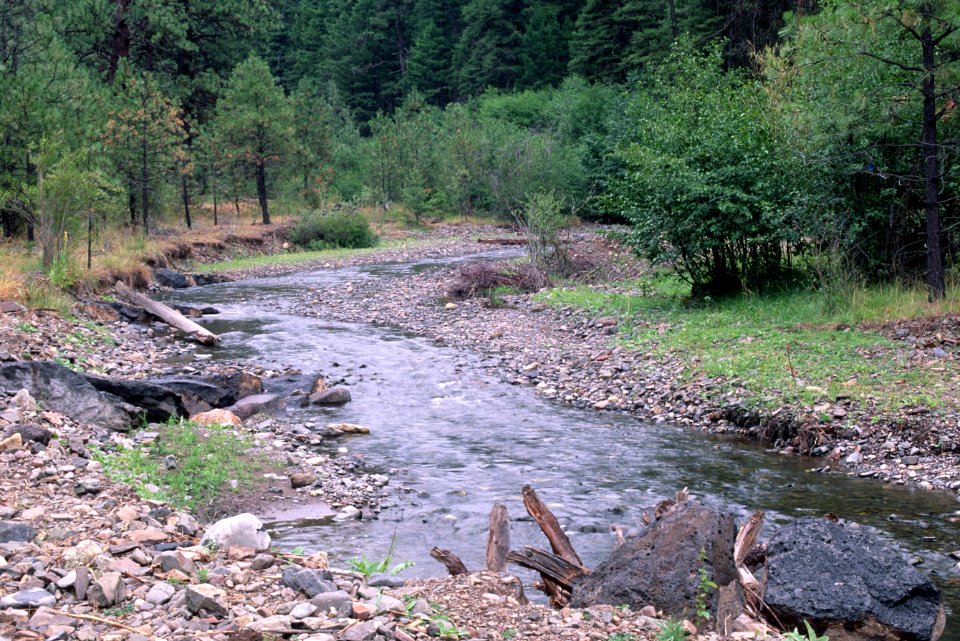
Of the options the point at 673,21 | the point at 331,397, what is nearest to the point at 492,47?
the point at 673,21

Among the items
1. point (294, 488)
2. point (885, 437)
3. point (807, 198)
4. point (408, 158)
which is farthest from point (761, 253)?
point (408, 158)

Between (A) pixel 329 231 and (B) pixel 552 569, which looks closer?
(B) pixel 552 569

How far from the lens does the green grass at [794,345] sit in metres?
10.5

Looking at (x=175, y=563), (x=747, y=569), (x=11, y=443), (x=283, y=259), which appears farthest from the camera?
(x=283, y=259)

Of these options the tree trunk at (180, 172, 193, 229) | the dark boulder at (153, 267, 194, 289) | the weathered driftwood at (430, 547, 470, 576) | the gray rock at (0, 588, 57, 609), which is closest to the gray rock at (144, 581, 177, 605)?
the gray rock at (0, 588, 57, 609)

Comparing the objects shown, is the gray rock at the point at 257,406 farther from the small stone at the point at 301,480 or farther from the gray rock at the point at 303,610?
the gray rock at the point at 303,610

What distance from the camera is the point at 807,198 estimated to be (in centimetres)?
1432

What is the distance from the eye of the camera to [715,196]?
587 inches

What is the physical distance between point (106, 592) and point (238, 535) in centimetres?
138

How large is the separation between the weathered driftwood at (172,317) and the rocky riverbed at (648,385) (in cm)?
354

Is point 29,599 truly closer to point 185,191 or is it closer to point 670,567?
point 670,567

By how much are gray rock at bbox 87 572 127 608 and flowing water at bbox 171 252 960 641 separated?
233cm

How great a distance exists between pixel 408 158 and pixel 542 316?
34754 mm

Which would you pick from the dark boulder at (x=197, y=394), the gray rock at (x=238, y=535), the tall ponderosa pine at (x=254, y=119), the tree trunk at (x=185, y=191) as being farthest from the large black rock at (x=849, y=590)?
the tall ponderosa pine at (x=254, y=119)
